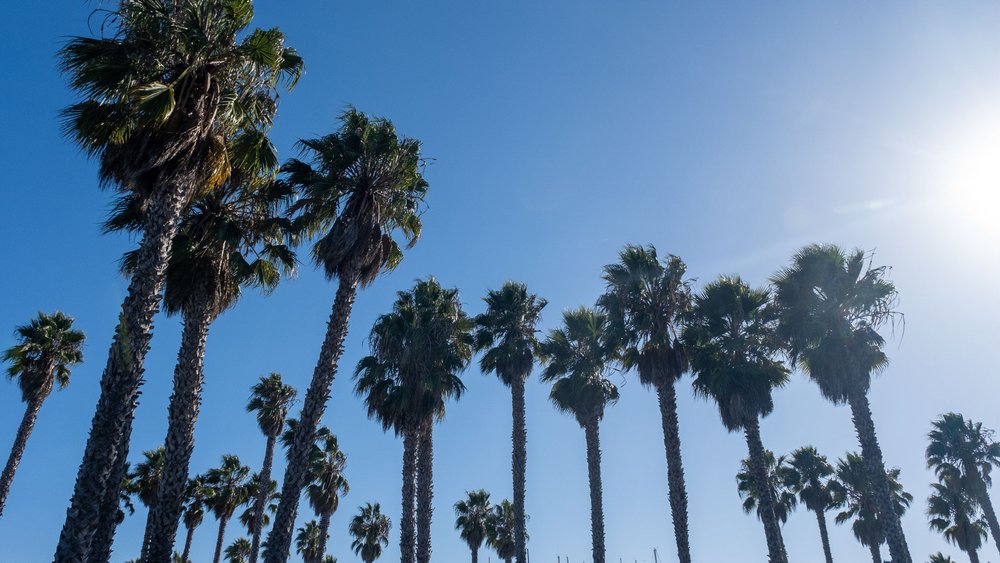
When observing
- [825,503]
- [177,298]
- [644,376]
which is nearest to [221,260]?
[177,298]

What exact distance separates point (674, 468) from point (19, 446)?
26.3 metres

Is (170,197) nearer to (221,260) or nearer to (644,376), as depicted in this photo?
(221,260)

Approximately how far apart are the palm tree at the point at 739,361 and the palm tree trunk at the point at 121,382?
2043 centimetres

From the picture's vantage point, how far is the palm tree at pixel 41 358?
2977cm

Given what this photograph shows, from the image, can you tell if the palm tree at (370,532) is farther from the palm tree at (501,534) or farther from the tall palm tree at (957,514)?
the tall palm tree at (957,514)

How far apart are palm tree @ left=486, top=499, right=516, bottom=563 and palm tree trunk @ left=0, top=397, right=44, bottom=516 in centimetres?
2817

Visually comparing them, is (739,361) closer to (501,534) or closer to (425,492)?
(425,492)

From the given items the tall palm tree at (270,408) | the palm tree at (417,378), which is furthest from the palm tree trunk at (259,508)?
the palm tree at (417,378)

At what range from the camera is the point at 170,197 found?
46.1ft

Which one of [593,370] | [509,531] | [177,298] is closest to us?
[177,298]

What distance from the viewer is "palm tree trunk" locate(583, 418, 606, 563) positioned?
27.3m

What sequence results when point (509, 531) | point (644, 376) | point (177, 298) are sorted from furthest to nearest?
point (509, 531)
point (644, 376)
point (177, 298)

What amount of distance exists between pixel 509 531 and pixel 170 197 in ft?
127

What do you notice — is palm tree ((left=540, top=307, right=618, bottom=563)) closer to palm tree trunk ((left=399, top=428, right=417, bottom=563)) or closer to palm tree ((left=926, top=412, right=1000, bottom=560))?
palm tree trunk ((left=399, top=428, right=417, bottom=563))
